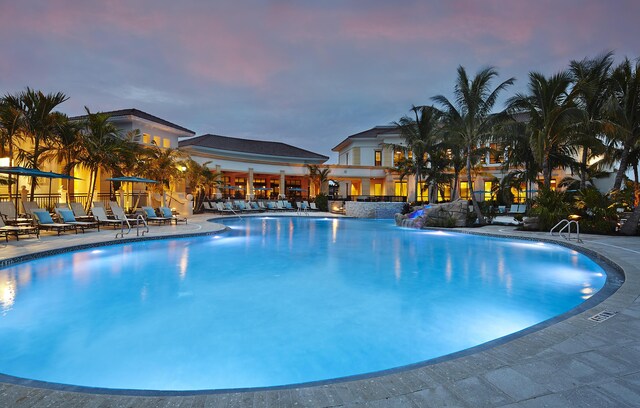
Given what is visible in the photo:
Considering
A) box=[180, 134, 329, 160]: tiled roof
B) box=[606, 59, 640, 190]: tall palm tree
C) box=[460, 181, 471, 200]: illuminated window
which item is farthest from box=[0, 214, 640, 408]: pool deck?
box=[460, 181, 471, 200]: illuminated window

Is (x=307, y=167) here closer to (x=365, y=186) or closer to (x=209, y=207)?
(x=365, y=186)

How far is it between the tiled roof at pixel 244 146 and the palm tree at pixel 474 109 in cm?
2068

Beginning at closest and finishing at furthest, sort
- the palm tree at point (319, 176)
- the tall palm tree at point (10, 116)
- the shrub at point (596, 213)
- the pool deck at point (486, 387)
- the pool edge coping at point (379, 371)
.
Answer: the pool deck at point (486, 387)
the pool edge coping at point (379, 371)
the shrub at point (596, 213)
the tall palm tree at point (10, 116)
the palm tree at point (319, 176)

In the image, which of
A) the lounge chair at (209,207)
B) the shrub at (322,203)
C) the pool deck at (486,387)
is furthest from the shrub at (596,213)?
the lounge chair at (209,207)

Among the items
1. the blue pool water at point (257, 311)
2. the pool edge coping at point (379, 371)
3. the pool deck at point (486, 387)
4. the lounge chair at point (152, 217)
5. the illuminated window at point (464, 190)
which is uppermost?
the illuminated window at point (464, 190)

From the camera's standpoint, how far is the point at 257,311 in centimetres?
505

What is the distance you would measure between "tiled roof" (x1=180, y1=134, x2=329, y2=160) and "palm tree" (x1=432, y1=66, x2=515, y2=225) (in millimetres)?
20683

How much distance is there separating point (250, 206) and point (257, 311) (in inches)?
901

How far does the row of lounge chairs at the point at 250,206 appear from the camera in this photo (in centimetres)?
2519

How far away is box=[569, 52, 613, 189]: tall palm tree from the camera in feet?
44.0

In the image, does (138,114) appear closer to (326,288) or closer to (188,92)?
(326,288)

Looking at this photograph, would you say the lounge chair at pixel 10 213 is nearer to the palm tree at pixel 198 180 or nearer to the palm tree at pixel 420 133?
the palm tree at pixel 198 180

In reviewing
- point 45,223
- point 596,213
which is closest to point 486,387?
point 596,213

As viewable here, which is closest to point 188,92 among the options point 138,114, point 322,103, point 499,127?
point 322,103
